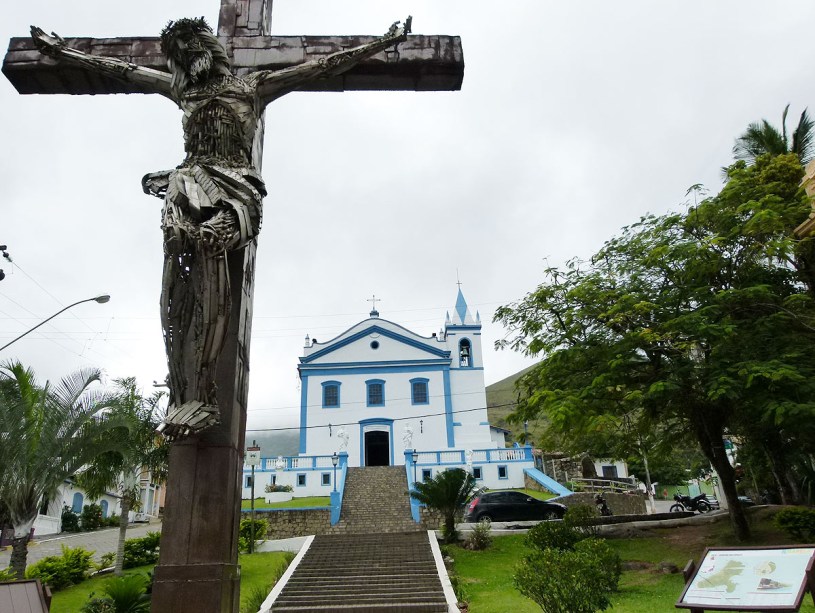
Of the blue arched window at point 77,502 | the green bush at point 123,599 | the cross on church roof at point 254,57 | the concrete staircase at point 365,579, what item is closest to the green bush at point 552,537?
the concrete staircase at point 365,579

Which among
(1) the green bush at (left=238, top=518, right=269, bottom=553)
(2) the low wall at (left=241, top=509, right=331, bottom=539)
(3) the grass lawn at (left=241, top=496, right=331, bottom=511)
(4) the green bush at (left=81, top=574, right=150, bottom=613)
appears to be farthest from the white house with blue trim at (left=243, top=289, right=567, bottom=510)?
(4) the green bush at (left=81, top=574, right=150, bottom=613)

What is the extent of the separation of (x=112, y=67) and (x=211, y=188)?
3.94 ft

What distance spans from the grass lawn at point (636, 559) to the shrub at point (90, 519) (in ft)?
87.1

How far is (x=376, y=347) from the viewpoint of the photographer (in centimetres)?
3528

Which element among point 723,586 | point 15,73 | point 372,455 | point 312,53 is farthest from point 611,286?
point 372,455

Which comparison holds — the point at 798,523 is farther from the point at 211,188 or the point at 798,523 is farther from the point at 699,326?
the point at 211,188

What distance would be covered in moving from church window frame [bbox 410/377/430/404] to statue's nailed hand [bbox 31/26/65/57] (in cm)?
3148

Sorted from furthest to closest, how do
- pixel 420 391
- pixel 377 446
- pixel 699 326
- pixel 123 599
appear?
pixel 420 391 < pixel 377 446 < pixel 699 326 < pixel 123 599

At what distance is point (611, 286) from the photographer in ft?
46.7

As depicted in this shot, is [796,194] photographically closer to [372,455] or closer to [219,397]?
[219,397]

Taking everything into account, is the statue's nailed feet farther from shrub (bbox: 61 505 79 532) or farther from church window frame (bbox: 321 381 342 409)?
shrub (bbox: 61 505 79 532)

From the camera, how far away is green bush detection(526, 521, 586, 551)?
13180 millimetres

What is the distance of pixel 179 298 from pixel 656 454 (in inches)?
653

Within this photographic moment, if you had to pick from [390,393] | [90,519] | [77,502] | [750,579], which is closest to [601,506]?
[390,393]
